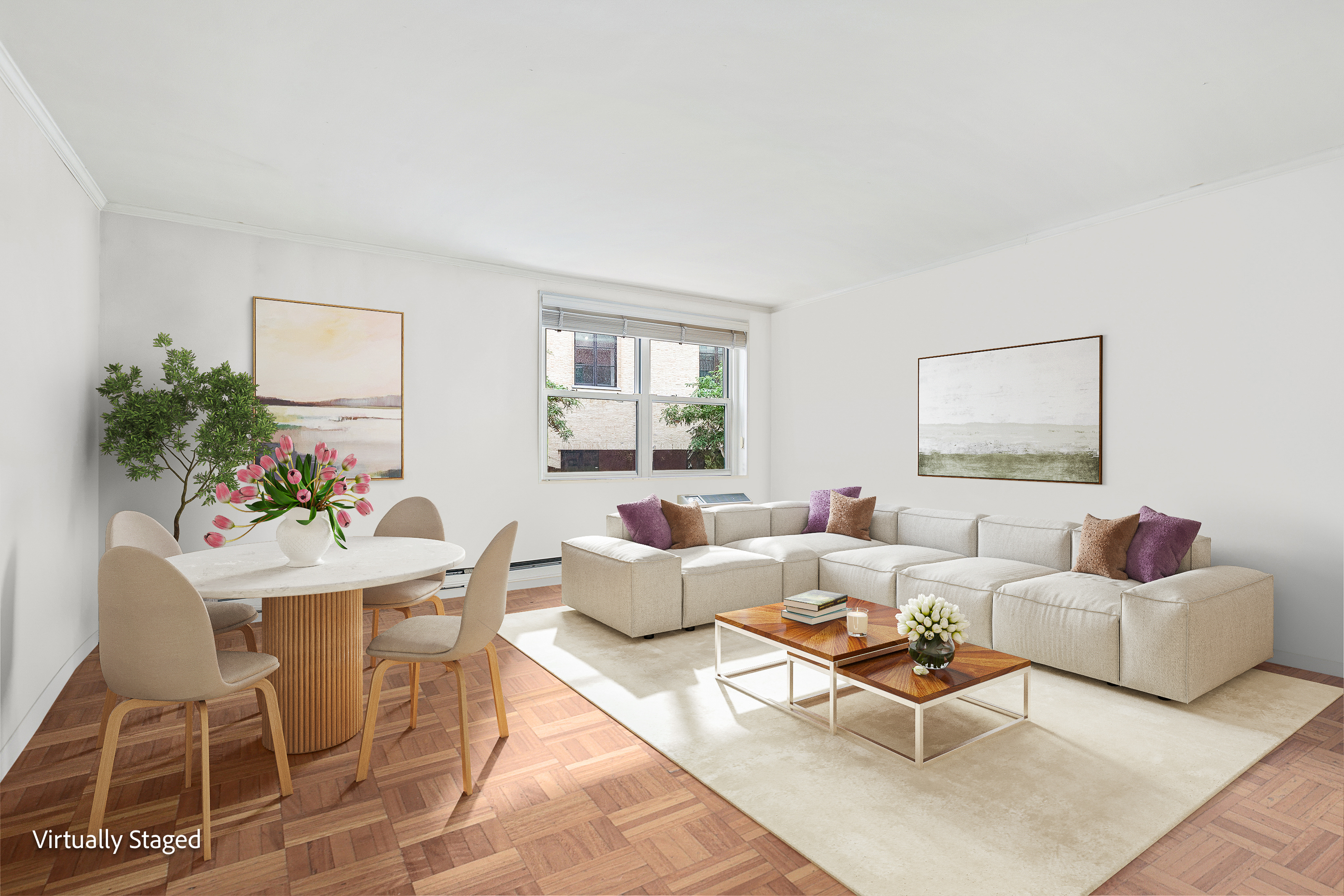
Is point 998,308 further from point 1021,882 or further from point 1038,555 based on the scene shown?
point 1021,882

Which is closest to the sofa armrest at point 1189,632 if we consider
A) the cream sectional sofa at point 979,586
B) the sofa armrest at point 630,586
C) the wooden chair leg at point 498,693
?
the cream sectional sofa at point 979,586

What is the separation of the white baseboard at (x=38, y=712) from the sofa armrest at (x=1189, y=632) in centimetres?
456

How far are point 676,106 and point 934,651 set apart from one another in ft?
8.23

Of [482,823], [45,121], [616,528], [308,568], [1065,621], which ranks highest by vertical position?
[45,121]

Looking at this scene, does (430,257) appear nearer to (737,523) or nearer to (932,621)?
(737,523)

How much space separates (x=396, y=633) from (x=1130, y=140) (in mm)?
4015

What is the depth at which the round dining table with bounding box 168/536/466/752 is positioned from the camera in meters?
2.50

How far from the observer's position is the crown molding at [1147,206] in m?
3.46

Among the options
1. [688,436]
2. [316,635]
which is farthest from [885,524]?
[316,635]

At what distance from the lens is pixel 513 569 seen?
18.9ft

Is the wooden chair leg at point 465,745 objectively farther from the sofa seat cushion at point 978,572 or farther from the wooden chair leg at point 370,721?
the sofa seat cushion at point 978,572

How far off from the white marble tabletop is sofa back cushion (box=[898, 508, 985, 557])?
3372 mm

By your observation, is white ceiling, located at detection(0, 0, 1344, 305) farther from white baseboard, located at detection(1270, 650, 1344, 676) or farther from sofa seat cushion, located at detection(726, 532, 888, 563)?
white baseboard, located at detection(1270, 650, 1344, 676)

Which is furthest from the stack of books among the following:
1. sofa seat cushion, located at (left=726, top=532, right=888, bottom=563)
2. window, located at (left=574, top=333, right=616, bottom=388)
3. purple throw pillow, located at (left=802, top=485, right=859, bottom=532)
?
window, located at (left=574, top=333, right=616, bottom=388)
